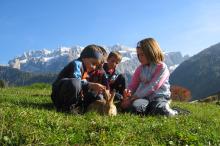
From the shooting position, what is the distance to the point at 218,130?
30.5 ft

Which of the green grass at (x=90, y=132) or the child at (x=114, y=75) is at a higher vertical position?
the child at (x=114, y=75)

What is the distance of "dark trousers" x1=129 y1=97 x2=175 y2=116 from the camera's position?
1177 cm

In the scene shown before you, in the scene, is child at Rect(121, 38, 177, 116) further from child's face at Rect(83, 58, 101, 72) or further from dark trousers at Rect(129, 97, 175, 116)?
child's face at Rect(83, 58, 101, 72)

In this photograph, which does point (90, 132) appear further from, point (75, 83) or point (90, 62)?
point (90, 62)

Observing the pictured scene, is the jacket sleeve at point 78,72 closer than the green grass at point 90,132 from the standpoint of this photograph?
No

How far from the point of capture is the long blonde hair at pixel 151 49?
474 inches

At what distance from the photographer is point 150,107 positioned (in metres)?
12.0

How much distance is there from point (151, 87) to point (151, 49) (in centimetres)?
107

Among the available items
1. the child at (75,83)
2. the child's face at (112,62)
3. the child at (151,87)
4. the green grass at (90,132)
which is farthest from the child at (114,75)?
the green grass at (90,132)

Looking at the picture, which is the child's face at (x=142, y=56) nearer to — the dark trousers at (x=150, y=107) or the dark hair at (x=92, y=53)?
the dark trousers at (x=150, y=107)

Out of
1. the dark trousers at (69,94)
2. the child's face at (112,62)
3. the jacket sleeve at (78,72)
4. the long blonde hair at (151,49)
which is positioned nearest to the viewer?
the dark trousers at (69,94)

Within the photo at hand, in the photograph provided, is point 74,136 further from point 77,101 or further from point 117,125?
point 77,101

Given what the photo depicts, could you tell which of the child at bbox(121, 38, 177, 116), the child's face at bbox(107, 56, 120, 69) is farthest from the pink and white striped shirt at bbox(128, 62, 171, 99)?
the child's face at bbox(107, 56, 120, 69)

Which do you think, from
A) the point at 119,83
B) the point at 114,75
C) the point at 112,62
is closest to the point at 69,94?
the point at 119,83
